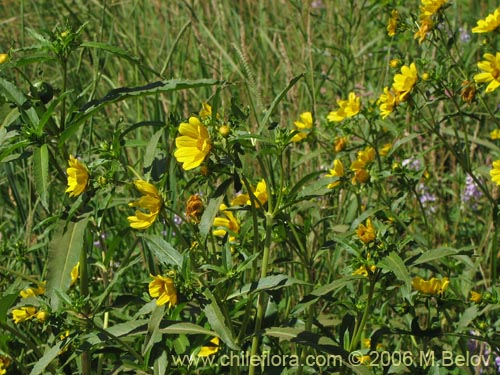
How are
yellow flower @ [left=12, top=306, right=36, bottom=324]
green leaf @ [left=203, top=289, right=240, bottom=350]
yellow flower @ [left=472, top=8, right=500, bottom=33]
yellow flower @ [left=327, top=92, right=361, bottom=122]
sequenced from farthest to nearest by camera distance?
1. yellow flower @ [left=327, top=92, right=361, bottom=122]
2. yellow flower @ [left=472, top=8, right=500, bottom=33]
3. yellow flower @ [left=12, top=306, right=36, bottom=324]
4. green leaf @ [left=203, top=289, right=240, bottom=350]

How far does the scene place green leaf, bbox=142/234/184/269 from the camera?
132 cm

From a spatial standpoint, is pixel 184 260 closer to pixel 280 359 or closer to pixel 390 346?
pixel 280 359

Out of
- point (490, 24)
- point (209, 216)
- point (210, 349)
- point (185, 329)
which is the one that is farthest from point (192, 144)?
point (490, 24)

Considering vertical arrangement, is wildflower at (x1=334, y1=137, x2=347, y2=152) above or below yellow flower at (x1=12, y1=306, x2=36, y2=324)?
above

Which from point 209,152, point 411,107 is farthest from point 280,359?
point 411,107

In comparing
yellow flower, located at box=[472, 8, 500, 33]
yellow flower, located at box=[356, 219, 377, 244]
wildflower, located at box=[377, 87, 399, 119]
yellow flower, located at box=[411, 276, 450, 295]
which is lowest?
yellow flower, located at box=[411, 276, 450, 295]

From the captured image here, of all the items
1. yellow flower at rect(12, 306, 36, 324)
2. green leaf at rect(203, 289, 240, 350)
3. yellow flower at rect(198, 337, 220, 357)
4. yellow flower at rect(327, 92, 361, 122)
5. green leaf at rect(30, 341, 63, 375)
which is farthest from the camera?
yellow flower at rect(327, 92, 361, 122)

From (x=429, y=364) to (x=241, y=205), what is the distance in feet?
2.02

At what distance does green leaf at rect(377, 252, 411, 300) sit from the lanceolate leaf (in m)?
0.57

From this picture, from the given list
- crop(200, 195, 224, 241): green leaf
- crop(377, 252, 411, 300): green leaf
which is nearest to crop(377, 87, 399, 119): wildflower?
crop(377, 252, 411, 300): green leaf

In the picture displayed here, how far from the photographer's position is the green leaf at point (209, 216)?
1.31 metres

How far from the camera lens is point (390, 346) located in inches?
81.4

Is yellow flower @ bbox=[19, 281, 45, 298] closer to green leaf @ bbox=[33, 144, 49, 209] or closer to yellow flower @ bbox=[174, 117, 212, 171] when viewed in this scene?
green leaf @ bbox=[33, 144, 49, 209]

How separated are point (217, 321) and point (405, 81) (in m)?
0.85
